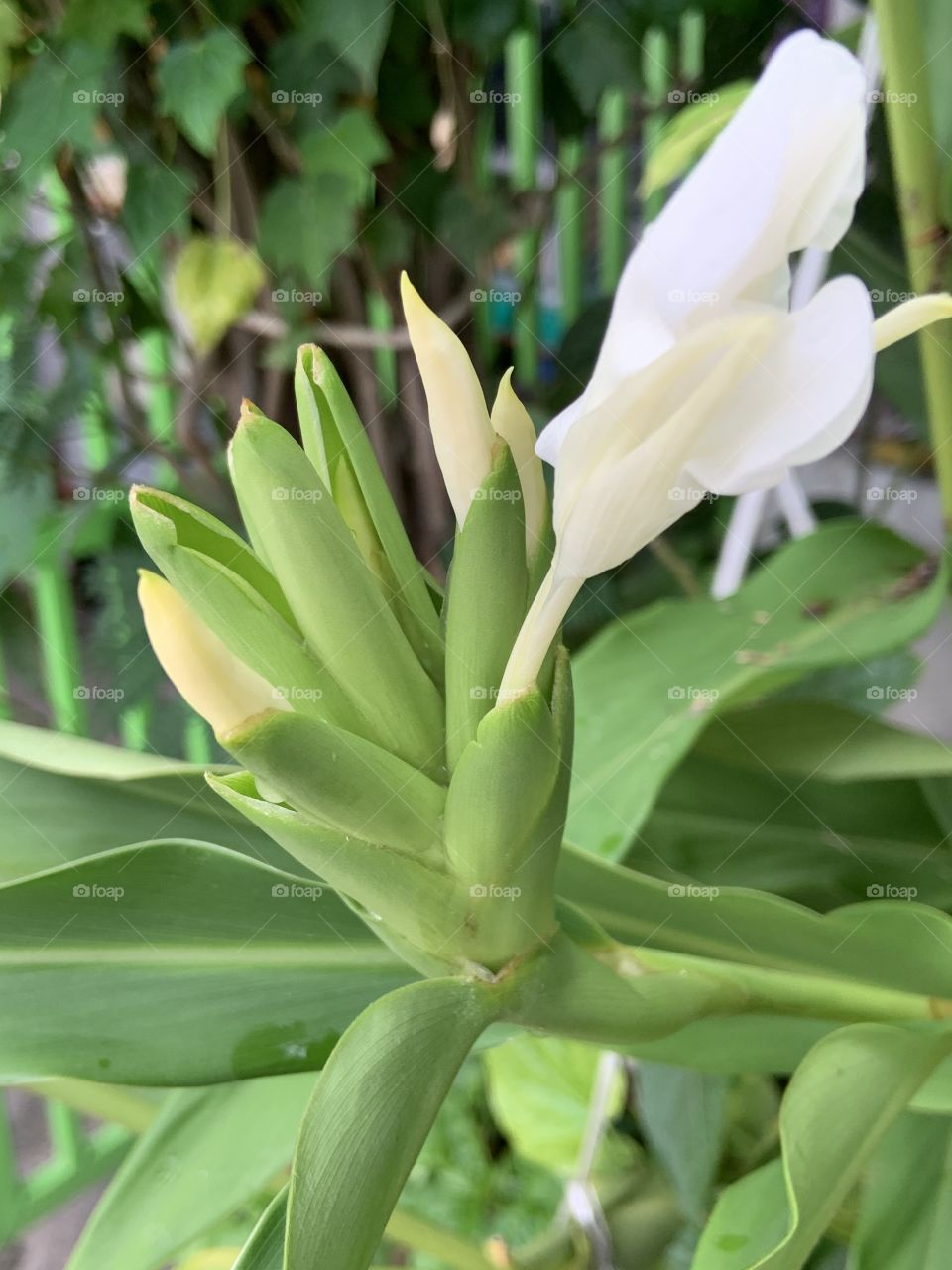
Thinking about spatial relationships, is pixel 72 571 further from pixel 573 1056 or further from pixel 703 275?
pixel 703 275

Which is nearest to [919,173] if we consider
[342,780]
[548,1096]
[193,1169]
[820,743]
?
[820,743]

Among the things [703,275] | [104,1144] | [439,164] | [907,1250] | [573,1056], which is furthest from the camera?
[104,1144]

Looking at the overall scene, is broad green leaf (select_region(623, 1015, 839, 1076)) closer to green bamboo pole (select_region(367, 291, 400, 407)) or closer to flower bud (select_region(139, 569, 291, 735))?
flower bud (select_region(139, 569, 291, 735))

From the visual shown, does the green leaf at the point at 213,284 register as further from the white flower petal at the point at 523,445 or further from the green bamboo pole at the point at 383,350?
the white flower petal at the point at 523,445

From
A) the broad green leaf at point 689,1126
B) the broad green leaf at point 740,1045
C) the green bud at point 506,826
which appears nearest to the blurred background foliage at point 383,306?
the broad green leaf at point 689,1126

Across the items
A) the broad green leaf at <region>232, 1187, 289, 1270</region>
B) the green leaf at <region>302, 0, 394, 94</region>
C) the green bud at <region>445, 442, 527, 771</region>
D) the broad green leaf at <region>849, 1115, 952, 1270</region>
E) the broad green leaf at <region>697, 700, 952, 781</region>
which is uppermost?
the green leaf at <region>302, 0, 394, 94</region>

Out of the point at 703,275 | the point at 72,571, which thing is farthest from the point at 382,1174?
Result: the point at 72,571

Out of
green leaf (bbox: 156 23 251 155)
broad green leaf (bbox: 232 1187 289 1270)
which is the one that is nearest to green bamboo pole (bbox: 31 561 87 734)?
green leaf (bbox: 156 23 251 155)
